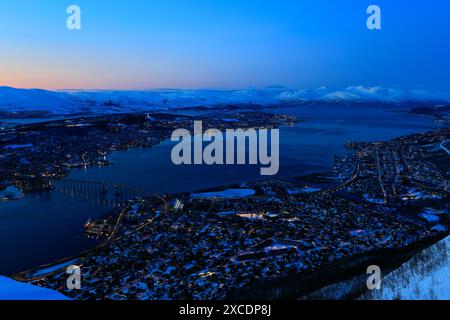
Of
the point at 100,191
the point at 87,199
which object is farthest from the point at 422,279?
the point at 100,191

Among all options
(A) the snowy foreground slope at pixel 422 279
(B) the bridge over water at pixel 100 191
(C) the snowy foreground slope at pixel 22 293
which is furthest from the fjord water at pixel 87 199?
(A) the snowy foreground slope at pixel 422 279

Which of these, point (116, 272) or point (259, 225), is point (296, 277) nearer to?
point (259, 225)

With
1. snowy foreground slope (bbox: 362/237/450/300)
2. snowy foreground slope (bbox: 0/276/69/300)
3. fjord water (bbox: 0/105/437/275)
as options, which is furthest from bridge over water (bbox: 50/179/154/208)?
snowy foreground slope (bbox: 362/237/450/300)

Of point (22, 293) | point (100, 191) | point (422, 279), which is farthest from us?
point (100, 191)

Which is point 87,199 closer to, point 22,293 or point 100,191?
point 100,191
